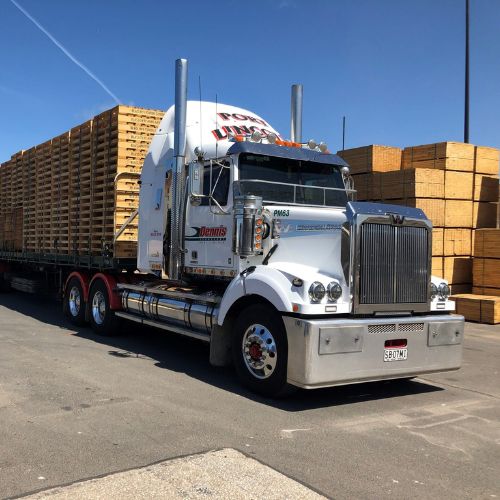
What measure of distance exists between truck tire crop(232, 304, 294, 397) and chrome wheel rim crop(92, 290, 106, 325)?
14.3 feet

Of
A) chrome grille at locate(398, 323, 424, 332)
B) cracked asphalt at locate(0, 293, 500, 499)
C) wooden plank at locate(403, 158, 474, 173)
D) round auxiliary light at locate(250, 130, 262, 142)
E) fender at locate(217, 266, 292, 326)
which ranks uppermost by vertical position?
wooden plank at locate(403, 158, 474, 173)

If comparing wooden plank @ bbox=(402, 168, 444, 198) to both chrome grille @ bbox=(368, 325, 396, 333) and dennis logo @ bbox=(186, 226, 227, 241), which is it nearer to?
→ dennis logo @ bbox=(186, 226, 227, 241)

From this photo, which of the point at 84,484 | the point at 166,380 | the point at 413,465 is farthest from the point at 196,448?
the point at 166,380

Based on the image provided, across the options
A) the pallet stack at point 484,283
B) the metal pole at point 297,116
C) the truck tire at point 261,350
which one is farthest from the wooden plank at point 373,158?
the truck tire at point 261,350

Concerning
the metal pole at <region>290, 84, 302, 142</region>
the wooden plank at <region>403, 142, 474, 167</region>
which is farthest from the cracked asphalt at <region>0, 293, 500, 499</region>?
the wooden plank at <region>403, 142, 474, 167</region>

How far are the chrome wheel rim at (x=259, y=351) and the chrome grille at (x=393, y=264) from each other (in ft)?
3.61

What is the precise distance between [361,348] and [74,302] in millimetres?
7224

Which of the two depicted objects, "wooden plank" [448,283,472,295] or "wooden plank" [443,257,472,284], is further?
"wooden plank" [448,283,472,295]

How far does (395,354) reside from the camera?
621 centimetres

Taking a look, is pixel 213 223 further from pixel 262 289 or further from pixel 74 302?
pixel 74 302

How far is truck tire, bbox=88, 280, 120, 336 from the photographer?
10.0m

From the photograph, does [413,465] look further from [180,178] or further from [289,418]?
[180,178]

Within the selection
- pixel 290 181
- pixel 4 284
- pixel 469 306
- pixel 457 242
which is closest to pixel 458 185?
pixel 457 242

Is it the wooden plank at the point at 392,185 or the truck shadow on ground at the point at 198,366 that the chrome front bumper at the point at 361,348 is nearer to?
the truck shadow on ground at the point at 198,366
